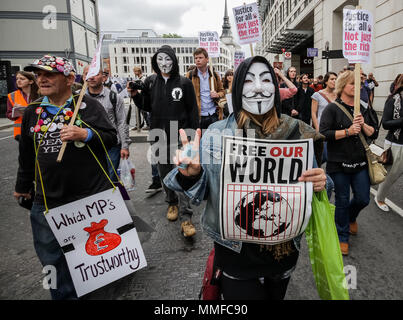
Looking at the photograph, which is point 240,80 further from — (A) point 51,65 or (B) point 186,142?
(A) point 51,65

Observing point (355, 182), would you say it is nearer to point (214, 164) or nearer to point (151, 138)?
point (214, 164)

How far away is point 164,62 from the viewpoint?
3832 millimetres

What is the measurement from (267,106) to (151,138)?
251 centimetres

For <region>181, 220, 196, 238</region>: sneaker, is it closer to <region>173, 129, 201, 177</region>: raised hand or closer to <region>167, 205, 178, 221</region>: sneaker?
<region>167, 205, 178, 221</region>: sneaker

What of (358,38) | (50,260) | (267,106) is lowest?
(50,260)

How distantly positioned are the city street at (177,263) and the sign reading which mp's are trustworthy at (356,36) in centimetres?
214

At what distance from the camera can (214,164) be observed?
65.8 inches

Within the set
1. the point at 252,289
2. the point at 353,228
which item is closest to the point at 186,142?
the point at 252,289

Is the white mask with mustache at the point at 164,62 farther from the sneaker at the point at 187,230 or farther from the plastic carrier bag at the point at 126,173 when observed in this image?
the sneaker at the point at 187,230

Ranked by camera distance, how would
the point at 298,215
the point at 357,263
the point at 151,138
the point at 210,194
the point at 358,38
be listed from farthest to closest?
1. the point at 151,138
2. the point at 358,38
3. the point at 357,263
4. the point at 210,194
5. the point at 298,215

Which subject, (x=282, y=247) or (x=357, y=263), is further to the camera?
(x=357, y=263)

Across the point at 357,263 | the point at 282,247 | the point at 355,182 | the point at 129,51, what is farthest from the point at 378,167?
the point at 129,51

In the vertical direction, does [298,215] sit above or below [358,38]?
below

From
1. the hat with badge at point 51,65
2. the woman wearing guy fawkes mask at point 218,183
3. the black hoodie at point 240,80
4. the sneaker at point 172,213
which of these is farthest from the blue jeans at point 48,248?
the sneaker at point 172,213
